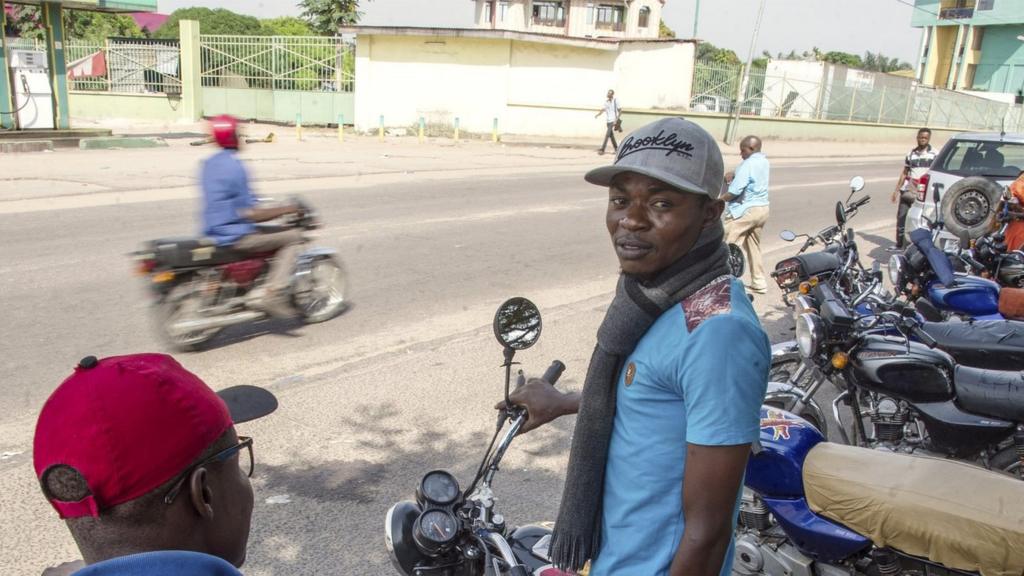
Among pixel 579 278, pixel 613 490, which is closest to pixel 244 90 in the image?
pixel 579 278

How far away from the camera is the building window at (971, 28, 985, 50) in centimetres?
5994

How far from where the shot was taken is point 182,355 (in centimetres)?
617

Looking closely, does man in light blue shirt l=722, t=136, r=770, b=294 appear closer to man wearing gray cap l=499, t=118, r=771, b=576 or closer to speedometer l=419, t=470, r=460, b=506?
speedometer l=419, t=470, r=460, b=506

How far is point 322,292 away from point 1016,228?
6.16 m

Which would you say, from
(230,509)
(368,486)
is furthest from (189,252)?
(230,509)

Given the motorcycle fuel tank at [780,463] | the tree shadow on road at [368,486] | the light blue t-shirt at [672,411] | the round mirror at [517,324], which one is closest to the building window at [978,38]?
the tree shadow on road at [368,486]

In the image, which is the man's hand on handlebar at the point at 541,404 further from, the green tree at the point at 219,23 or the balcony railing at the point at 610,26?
the green tree at the point at 219,23

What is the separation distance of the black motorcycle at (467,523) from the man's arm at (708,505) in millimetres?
689

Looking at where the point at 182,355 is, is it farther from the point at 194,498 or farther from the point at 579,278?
the point at 194,498

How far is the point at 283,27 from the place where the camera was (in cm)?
6694

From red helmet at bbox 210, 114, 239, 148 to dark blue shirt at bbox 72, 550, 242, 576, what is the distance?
5.77m

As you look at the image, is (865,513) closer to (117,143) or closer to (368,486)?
(368,486)

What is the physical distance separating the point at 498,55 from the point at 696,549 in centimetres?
2693

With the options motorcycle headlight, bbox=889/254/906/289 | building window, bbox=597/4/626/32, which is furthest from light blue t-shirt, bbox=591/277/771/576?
building window, bbox=597/4/626/32
